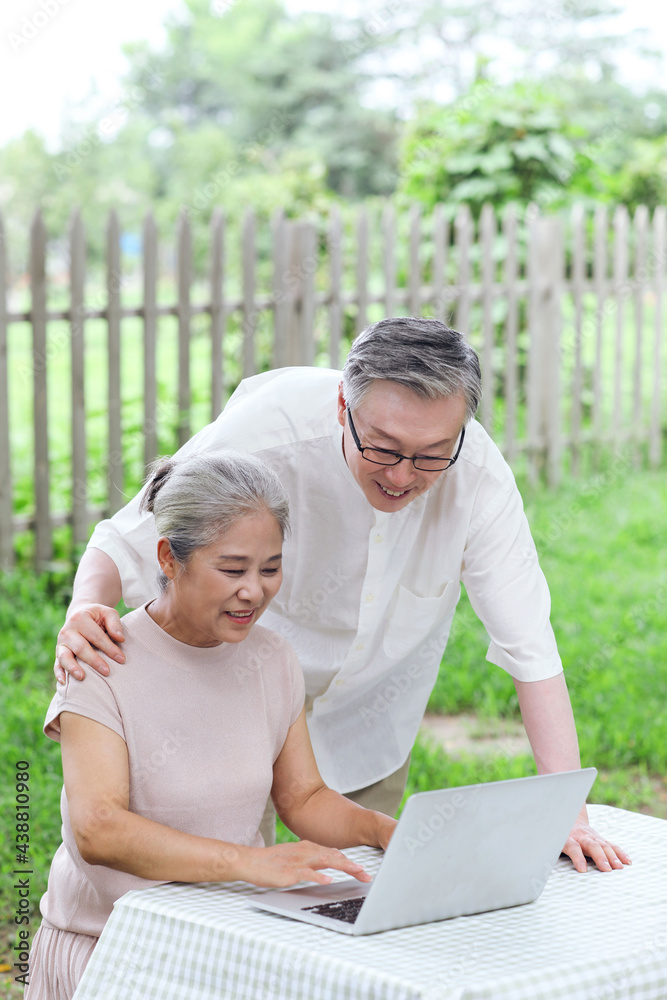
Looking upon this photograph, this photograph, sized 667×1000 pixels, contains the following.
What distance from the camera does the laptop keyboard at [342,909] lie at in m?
1.53

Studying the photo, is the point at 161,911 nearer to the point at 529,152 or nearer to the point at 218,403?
the point at 218,403

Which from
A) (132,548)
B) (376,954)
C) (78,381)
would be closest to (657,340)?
(78,381)

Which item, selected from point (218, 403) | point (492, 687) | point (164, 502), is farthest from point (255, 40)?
point (164, 502)

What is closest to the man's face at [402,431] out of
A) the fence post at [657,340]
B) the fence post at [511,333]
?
the fence post at [511,333]

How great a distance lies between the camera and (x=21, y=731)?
385 cm

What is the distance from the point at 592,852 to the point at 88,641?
3.03 feet

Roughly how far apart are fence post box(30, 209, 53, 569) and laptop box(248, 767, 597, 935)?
391cm

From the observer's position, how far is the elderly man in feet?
6.06

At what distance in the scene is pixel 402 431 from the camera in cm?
184

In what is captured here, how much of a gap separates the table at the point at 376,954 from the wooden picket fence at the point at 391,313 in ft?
10.6

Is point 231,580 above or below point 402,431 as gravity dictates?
below

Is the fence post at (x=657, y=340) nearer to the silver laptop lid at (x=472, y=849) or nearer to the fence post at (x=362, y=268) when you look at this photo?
the fence post at (x=362, y=268)

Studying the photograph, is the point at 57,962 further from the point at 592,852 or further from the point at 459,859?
the point at 592,852

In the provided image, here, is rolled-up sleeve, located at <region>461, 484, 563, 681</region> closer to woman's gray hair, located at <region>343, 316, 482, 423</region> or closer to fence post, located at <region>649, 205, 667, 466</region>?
woman's gray hair, located at <region>343, 316, 482, 423</region>
